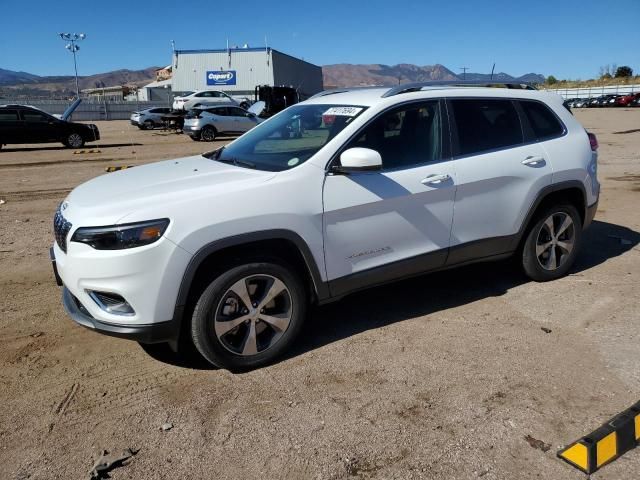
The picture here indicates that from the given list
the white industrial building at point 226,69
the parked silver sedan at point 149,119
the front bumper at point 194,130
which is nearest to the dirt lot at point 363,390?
the front bumper at point 194,130

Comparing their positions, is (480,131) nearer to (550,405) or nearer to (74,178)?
(550,405)

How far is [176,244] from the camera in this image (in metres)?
3.20

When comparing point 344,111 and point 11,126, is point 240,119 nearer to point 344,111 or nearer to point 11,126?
point 11,126

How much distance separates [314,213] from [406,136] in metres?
1.05

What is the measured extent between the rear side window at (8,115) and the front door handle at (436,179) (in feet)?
60.4

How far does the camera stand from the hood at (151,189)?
3258 millimetres

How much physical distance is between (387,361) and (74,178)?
34.9 feet

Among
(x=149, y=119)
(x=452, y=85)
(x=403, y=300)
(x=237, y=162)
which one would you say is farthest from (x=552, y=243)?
(x=149, y=119)

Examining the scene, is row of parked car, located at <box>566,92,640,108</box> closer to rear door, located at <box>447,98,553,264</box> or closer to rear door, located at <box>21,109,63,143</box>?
rear door, located at <box>21,109,63,143</box>

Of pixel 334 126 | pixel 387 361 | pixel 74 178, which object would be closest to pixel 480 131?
pixel 334 126

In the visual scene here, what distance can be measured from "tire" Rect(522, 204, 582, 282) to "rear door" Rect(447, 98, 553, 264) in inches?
11.2

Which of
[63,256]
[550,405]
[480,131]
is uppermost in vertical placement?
[480,131]

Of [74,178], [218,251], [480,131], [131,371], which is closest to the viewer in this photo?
[218,251]

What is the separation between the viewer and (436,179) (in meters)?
4.13
